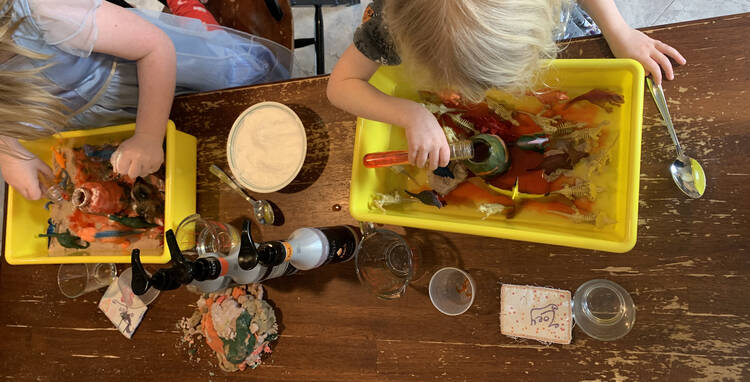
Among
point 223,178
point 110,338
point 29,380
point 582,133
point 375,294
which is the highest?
point 582,133

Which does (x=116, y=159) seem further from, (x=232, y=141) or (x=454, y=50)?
(x=454, y=50)

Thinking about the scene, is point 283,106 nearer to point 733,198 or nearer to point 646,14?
point 733,198

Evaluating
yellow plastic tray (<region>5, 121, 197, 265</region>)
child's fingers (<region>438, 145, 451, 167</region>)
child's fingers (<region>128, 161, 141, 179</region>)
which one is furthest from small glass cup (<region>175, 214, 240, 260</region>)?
child's fingers (<region>438, 145, 451, 167</region>)

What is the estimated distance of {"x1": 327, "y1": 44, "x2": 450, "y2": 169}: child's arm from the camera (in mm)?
742

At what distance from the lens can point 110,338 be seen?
3.52ft

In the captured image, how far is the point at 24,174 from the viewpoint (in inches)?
39.1

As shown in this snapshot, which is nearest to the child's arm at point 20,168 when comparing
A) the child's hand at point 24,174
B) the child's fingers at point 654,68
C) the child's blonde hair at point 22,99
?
the child's hand at point 24,174

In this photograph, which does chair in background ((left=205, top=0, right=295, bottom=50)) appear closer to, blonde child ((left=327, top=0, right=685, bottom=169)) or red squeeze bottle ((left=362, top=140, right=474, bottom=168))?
blonde child ((left=327, top=0, right=685, bottom=169))

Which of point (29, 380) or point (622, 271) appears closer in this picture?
point (622, 271)

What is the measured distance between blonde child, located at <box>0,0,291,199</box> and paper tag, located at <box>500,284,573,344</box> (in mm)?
805

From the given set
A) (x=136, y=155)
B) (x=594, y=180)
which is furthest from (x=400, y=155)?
(x=136, y=155)

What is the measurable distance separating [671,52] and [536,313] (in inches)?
20.4

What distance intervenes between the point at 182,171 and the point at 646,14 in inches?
61.7

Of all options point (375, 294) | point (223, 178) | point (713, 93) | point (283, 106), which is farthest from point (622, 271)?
point (223, 178)
